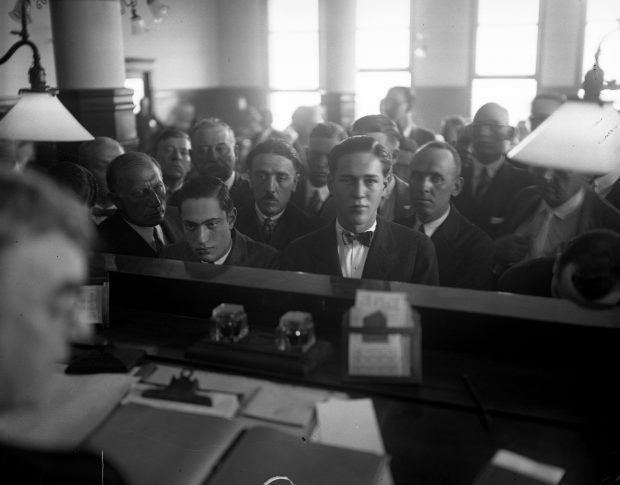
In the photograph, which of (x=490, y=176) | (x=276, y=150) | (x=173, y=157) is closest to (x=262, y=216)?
(x=276, y=150)

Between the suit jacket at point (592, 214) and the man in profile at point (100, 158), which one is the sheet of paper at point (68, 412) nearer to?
the suit jacket at point (592, 214)

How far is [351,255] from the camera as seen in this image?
8.83 ft

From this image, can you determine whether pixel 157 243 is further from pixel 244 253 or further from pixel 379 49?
pixel 379 49

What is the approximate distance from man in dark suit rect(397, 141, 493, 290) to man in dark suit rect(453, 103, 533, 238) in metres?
0.60

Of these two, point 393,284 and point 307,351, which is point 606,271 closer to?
point 393,284

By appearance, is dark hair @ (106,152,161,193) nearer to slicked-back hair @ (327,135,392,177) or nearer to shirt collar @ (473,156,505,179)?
slicked-back hair @ (327,135,392,177)

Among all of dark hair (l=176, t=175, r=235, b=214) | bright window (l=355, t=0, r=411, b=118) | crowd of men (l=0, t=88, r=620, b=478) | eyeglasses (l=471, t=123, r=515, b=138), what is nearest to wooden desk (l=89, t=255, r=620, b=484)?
crowd of men (l=0, t=88, r=620, b=478)

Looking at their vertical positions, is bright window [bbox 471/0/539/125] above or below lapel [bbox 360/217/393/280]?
above

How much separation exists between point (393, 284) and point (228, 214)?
95cm

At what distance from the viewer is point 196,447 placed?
4.71 ft

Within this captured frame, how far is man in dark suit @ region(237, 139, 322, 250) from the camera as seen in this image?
3.43 m

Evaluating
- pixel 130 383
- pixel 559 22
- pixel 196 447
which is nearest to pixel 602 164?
pixel 196 447

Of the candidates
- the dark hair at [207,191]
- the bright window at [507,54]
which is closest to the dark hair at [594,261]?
the dark hair at [207,191]

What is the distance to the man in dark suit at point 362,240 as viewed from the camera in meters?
2.60
